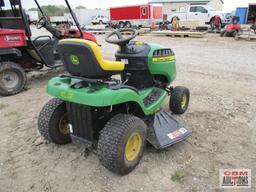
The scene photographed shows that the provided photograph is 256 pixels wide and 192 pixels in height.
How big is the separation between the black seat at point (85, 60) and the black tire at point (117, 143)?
1.51 feet

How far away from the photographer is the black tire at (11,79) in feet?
15.1

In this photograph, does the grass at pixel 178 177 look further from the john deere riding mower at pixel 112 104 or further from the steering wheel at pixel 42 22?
the steering wheel at pixel 42 22

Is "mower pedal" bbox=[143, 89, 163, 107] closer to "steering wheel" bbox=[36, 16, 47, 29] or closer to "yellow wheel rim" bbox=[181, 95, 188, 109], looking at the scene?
"yellow wheel rim" bbox=[181, 95, 188, 109]

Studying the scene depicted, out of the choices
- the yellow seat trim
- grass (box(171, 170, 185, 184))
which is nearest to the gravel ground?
grass (box(171, 170, 185, 184))

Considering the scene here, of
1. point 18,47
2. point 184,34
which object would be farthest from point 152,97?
point 184,34

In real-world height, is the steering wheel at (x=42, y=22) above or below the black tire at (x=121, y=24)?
above

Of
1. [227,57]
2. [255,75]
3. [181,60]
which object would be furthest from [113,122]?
[227,57]

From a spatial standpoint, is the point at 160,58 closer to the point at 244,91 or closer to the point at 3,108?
the point at 244,91

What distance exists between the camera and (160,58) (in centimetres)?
304

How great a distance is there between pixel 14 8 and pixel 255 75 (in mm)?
5449

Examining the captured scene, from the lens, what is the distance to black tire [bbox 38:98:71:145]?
105 inches

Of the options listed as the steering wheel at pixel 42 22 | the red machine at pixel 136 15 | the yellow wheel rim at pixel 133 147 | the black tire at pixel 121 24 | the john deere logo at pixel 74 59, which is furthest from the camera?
the black tire at pixel 121 24

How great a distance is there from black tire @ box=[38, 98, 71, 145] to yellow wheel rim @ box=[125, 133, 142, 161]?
862 mm

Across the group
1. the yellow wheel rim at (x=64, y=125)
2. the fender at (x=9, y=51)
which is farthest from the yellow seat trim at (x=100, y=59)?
the fender at (x=9, y=51)
